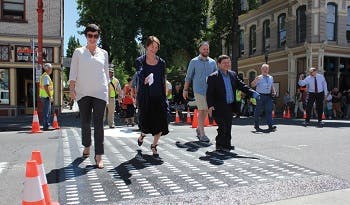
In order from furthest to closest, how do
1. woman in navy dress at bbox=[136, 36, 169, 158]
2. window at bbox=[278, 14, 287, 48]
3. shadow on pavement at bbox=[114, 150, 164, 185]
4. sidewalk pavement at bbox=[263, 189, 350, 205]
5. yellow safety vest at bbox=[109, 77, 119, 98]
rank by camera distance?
window at bbox=[278, 14, 287, 48] → yellow safety vest at bbox=[109, 77, 119, 98] → woman in navy dress at bbox=[136, 36, 169, 158] → shadow on pavement at bbox=[114, 150, 164, 185] → sidewalk pavement at bbox=[263, 189, 350, 205]

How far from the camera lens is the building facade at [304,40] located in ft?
89.2

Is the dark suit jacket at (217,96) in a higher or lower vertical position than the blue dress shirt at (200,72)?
lower

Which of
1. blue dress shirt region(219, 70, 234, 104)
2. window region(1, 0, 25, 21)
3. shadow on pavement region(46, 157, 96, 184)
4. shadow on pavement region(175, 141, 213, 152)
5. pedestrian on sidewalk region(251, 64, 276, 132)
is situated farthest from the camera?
window region(1, 0, 25, 21)

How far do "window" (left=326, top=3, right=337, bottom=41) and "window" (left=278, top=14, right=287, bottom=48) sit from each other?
350 centimetres

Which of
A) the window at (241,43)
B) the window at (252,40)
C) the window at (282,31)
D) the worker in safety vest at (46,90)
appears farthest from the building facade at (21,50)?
the window at (241,43)

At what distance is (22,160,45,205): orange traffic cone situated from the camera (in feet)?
11.8

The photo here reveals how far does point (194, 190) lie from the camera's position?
4801 mm

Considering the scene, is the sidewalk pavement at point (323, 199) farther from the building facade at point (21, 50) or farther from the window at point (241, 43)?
the window at point (241, 43)

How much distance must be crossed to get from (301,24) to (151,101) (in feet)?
78.6

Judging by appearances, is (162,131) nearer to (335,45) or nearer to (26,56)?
(26,56)

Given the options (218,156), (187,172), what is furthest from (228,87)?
(187,172)

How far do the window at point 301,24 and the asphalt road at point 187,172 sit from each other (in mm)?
20702

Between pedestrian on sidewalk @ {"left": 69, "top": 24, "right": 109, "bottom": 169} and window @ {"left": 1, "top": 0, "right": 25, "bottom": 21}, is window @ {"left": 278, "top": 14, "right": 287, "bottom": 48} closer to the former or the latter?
window @ {"left": 1, "top": 0, "right": 25, "bottom": 21}

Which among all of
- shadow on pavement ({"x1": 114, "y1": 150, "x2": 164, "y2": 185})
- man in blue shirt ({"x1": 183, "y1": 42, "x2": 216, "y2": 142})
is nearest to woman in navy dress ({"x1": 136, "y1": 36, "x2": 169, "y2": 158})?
shadow on pavement ({"x1": 114, "y1": 150, "x2": 164, "y2": 185})
